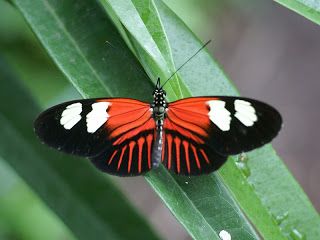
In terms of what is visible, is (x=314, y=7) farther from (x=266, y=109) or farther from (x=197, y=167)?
(x=197, y=167)

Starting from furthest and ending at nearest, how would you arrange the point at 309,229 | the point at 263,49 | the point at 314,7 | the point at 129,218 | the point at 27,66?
the point at 263,49
the point at 27,66
the point at 129,218
the point at 309,229
the point at 314,7

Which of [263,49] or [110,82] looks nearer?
[110,82]

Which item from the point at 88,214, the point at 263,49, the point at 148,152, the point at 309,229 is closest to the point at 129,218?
the point at 88,214

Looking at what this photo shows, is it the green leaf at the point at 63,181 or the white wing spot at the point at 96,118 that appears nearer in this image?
the white wing spot at the point at 96,118

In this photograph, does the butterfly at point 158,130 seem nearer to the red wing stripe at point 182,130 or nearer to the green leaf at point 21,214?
the red wing stripe at point 182,130

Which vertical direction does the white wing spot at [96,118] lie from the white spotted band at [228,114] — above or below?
above

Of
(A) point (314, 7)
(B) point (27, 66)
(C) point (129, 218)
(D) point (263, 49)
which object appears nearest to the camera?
(A) point (314, 7)

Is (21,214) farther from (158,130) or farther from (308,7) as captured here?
(308,7)

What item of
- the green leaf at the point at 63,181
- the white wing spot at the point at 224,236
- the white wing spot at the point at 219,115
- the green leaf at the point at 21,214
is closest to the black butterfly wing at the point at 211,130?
the white wing spot at the point at 219,115
